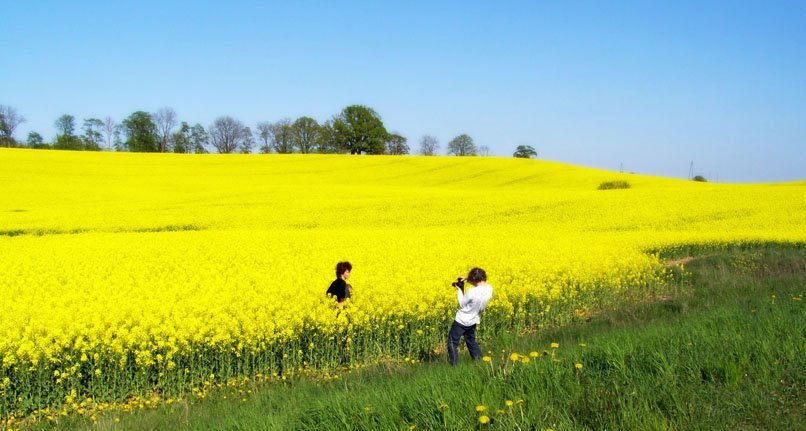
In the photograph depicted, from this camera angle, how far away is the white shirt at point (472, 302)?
6.38 metres

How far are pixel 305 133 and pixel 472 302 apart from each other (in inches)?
3443

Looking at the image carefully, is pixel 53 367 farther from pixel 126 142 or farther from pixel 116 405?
pixel 126 142

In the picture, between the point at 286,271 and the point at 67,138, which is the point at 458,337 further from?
the point at 67,138

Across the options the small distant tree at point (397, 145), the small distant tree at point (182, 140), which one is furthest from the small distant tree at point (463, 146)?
the small distant tree at point (182, 140)

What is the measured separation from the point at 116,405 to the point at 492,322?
504 cm

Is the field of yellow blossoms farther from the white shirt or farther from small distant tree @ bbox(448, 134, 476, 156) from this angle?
small distant tree @ bbox(448, 134, 476, 156)

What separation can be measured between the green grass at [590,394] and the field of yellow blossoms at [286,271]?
0.90 metres

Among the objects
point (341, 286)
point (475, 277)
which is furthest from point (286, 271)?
point (475, 277)

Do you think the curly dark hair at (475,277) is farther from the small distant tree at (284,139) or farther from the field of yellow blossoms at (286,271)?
the small distant tree at (284,139)


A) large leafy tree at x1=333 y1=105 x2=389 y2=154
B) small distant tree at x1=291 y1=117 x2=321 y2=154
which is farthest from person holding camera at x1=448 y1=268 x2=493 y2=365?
small distant tree at x1=291 y1=117 x2=321 y2=154

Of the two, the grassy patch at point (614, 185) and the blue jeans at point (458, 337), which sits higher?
the grassy patch at point (614, 185)

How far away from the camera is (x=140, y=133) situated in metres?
86.7

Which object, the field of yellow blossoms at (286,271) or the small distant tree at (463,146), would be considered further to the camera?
the small distant tree at (463,146)

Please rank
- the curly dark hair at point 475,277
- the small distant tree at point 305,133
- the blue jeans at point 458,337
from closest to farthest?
the curly dark hair at point 475,277 < the blue jeans at point 458,337 < the small distant tree at point 305,133
